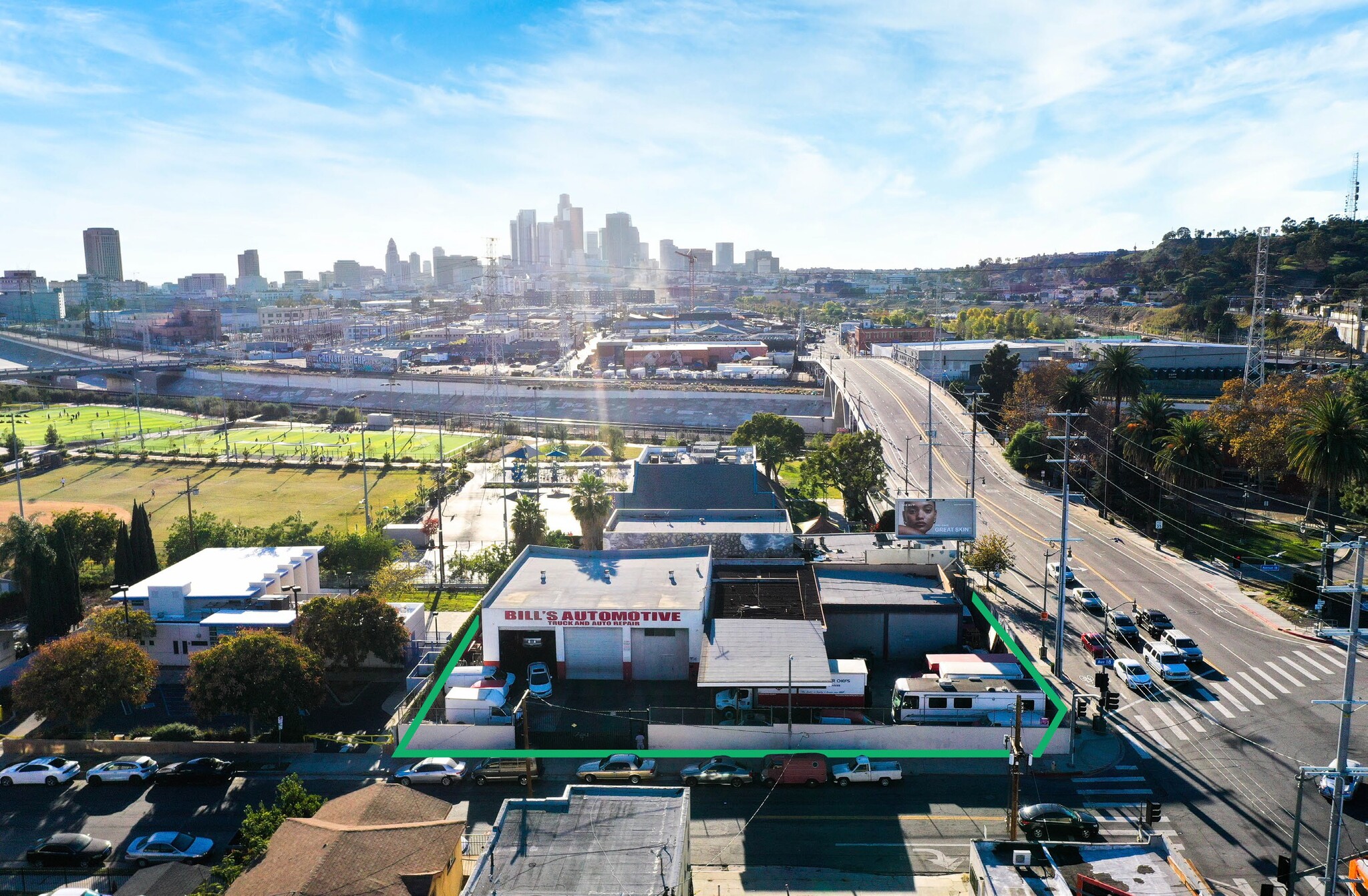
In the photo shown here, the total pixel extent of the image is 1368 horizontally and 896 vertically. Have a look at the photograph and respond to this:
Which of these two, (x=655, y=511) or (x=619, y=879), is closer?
(x=619, y=879)

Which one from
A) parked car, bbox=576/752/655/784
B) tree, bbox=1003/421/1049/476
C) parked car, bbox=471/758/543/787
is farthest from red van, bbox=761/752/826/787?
tree, bbox=1003/421/1049/476

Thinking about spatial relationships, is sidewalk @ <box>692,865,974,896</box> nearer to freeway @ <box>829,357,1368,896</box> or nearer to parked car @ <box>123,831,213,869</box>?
freeway @ <box>829,357,1368,896</box>

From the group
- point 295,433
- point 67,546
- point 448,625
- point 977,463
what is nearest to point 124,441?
point 295,433

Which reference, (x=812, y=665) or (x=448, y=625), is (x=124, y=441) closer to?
(x=448, y=625)

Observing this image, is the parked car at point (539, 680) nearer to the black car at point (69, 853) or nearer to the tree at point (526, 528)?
the black car at point (69, 853)

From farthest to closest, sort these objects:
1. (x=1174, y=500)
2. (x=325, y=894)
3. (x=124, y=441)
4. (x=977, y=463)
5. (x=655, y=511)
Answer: (x=124, y=441) → (x=977, y=463) → (x=1174, y=500) → (x=655, y=511) → (x=325, y=894)

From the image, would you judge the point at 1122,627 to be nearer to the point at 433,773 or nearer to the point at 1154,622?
the point at 1154,622

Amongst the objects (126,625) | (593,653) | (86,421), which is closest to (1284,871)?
(593,653)

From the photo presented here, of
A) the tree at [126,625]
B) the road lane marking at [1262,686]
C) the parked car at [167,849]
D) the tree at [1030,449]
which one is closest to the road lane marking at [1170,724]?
the road lane marking at [1262,686]
